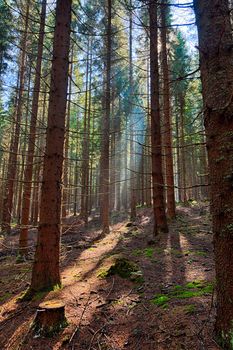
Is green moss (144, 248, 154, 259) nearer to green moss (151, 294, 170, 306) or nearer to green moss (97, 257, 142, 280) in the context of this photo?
green moss (97, 257, 142, 280)

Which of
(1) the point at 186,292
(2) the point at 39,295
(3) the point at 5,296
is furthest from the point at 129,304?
(3) the point at 5,296

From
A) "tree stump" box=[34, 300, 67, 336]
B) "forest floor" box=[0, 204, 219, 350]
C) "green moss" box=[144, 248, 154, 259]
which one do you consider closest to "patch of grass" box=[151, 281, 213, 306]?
"forest floor" box=[0, 204, 219, 350]

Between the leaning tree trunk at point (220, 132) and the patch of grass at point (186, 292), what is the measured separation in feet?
5.58

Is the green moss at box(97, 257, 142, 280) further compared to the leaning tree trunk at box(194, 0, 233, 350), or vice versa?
the green moss at box(97, 257, 142, 280)

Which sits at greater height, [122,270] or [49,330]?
[122,270]

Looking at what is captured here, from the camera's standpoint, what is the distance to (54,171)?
5750mm

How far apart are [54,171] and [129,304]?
9.68ft

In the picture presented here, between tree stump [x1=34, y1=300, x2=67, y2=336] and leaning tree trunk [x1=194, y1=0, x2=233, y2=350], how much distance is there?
2305mm

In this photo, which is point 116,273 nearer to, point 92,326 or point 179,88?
point 92,326

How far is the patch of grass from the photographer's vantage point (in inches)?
173

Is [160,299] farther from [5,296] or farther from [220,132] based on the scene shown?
[5,296]

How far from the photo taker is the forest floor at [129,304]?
346cm

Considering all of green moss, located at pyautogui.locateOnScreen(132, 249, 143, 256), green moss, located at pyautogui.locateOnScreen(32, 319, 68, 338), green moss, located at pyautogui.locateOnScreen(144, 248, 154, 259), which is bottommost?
green moss, located at pyautogui.locateOnScreen(32, 319, 68, 338)

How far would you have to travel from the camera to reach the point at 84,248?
10500mm
